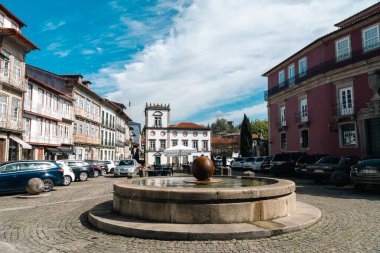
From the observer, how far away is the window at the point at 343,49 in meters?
22.9

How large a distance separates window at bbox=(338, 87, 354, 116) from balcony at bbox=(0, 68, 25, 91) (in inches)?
1034

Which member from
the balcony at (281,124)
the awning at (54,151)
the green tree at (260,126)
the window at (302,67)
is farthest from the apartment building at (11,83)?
the green tree at (260,126)

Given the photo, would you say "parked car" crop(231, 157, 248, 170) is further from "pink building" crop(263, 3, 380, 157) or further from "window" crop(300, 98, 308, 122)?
"window" crop(300, 98, 308, 122)

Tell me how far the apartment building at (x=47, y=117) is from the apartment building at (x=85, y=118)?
1.15 metres

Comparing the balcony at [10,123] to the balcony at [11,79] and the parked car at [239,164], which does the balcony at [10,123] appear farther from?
the parked car at [239,164]

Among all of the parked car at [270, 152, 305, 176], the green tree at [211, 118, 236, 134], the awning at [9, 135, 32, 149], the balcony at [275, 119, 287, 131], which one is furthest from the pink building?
the green tree at [211, 118, 236, 134]

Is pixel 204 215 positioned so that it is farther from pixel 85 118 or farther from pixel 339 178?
pixel 85 118

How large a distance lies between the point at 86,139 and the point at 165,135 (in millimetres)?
24911

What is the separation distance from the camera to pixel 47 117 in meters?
28.8

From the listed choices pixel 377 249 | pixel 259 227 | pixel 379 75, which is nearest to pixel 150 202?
pixel 259 227

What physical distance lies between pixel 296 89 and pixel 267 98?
20.2 feet

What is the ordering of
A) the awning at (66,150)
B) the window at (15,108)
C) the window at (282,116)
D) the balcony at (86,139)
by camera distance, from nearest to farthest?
1. the window at (15,108)
2. the window at (282,116)
3. the awning at (66,150)
4. the balcony at (86,139)

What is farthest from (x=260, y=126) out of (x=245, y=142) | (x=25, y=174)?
(x=25, y=174)

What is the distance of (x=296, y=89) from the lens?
1131 inches
